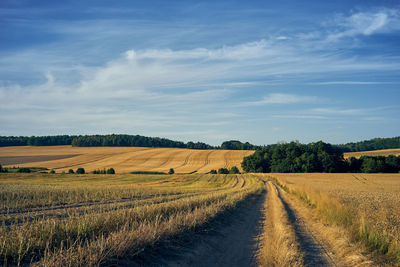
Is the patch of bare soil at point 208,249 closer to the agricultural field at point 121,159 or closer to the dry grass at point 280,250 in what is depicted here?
the dry grass at point 280,250

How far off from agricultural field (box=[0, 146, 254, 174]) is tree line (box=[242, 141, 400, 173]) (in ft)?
27.6

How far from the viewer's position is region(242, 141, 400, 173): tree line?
3265 inches

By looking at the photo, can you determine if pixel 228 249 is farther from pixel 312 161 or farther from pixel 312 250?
pixel 312 161

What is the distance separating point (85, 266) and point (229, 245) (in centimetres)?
526

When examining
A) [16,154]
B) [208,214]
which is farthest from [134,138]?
[208,214]

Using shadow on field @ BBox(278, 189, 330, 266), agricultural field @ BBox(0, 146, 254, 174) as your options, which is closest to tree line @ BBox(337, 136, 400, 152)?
agricultural field @ BBox(0, 146, 254, 174)

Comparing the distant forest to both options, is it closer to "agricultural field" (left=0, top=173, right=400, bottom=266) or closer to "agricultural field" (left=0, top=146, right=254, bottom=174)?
"agricultural field" (left=0, top=146, right=254, bottom=174)

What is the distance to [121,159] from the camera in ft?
335

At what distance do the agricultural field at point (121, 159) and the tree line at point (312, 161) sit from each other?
27.6 ft

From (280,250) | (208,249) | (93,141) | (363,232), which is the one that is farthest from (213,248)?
(93,141)

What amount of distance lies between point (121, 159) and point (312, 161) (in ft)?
211

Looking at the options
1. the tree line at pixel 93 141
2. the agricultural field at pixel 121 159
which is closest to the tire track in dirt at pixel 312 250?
the agricultural field at pixel 121 159

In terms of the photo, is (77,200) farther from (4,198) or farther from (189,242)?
(189,242)

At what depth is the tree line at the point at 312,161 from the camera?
82.9 m
